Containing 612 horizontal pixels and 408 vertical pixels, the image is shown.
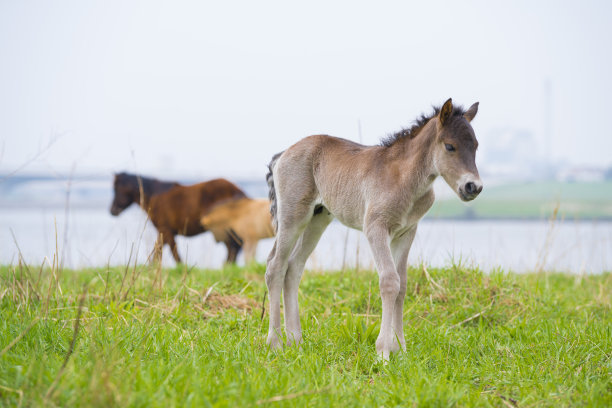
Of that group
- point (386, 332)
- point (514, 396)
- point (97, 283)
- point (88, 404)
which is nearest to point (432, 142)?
point (386, 332)

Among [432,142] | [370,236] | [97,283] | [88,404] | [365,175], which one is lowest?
[97,283]

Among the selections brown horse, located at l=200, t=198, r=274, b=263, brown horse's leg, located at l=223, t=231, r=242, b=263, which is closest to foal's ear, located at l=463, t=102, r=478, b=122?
brown horse, located at l=200, t=198, r=274, b=263

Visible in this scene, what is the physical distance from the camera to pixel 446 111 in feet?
12.8

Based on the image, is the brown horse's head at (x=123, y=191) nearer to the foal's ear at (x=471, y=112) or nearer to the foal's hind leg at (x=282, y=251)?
the foal's hind leg at (x=282, y=251)

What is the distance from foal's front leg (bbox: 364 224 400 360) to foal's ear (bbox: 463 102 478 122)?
107 cm

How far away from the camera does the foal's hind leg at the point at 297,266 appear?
469 centimetres

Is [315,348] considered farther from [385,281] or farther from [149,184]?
[149,184]

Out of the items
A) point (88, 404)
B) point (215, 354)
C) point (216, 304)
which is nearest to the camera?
point (88, 404)

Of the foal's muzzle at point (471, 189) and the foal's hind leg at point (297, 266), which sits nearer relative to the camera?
the foal's muzzle at point (471, 189)

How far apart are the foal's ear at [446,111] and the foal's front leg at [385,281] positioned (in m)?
0.90

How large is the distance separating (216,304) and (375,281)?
1.85 metres

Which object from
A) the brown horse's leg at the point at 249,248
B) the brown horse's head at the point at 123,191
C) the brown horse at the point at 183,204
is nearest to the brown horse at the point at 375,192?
the brown horse's leg at the point at 249,248

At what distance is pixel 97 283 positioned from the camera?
266 inches

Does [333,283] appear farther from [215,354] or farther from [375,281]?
[215,354]
